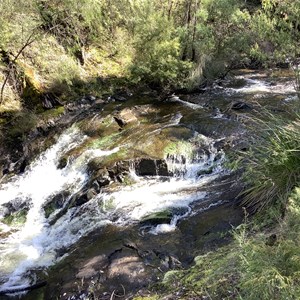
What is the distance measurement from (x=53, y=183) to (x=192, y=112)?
4.70 metres

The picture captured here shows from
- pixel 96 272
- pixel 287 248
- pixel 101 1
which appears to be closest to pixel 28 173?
pixel 96 272

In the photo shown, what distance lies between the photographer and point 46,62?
12.4 metres

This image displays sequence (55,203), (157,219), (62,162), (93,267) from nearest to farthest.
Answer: (93,267), (157,219), (55,203), (62,162)

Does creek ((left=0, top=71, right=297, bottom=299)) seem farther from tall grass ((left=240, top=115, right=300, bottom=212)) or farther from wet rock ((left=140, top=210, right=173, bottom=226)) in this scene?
tall grass ((left=240, top=115, right=300, bottom=212))

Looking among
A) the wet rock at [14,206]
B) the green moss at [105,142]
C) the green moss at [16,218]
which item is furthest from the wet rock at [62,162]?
the green moss at [16,218]

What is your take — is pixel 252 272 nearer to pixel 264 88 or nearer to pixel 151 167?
pixel 151 167

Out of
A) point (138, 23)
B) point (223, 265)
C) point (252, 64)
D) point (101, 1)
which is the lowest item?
point (252, 64)

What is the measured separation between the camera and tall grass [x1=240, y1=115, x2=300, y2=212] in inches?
166

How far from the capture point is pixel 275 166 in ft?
14.4

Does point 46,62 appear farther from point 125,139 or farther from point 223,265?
point 223,265

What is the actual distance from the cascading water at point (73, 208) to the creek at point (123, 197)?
22mm

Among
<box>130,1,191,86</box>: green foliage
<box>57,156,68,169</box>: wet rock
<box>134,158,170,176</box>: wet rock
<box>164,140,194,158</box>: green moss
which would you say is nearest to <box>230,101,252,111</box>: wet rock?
<box>130,1,191,86</box>: green foliage

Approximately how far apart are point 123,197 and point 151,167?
1.12 metres

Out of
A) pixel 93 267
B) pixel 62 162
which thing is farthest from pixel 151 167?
pixel 93 267
